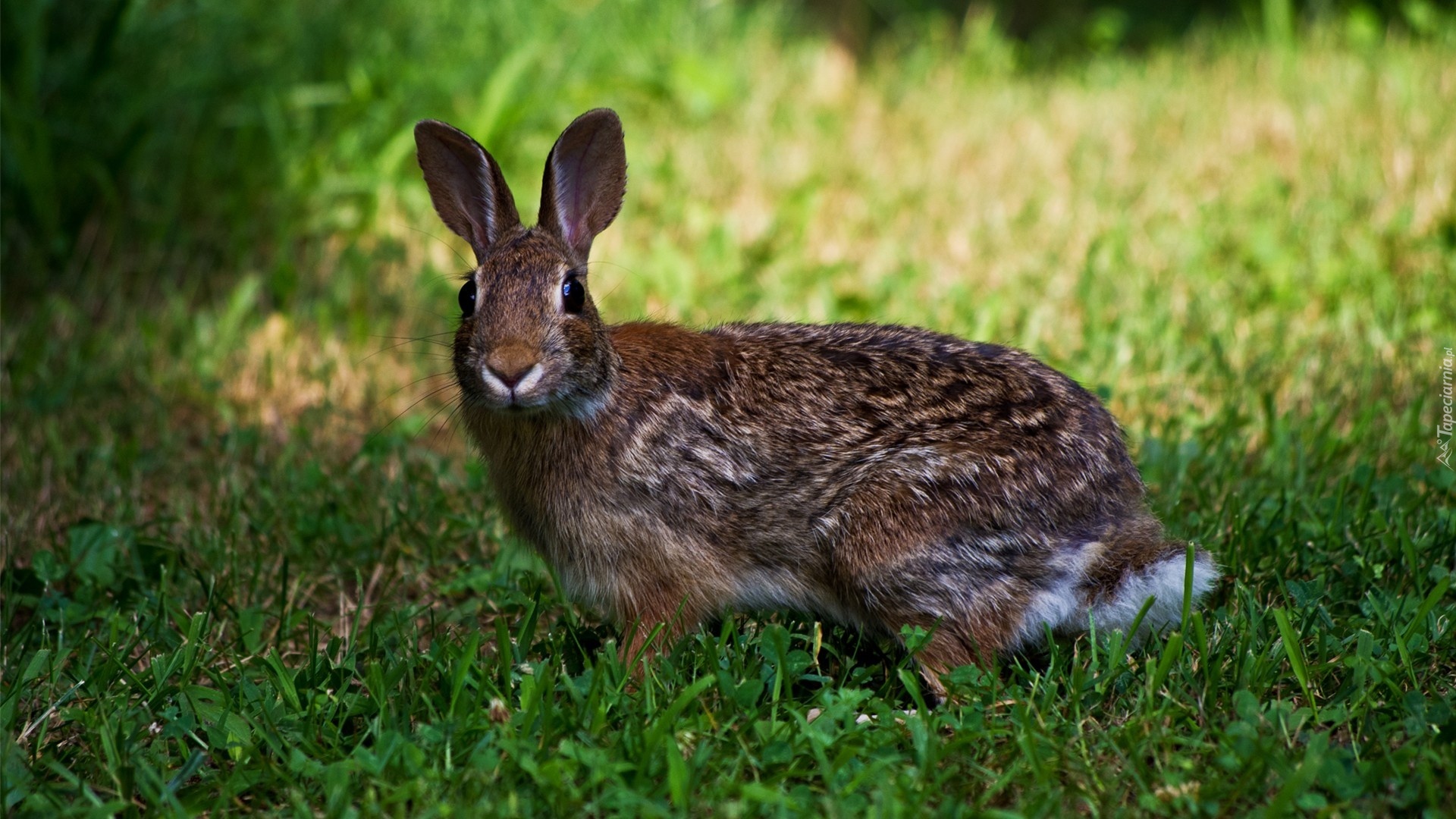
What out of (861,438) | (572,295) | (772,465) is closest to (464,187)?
(572,295)

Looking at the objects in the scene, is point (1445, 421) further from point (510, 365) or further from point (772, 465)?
point (510, 365)

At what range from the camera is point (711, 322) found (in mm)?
5258

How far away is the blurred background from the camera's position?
5.51 m

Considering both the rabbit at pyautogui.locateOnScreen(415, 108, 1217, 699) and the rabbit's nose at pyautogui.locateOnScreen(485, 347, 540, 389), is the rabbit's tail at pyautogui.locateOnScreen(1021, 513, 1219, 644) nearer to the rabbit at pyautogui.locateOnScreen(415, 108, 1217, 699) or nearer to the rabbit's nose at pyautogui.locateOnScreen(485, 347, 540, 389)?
the rabbit at pyautogui.locateOnScreen(415, 108, 1217, 699)

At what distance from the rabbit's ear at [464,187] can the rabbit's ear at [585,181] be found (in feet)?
0.40

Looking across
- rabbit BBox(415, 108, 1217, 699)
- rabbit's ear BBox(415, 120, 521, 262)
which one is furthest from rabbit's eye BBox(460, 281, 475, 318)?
rabbit's ear BBox(415, 120, 521, 262)

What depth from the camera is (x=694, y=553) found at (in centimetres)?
371

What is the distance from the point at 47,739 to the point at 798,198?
4818 millimetres

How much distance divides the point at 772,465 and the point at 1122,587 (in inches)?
37.6

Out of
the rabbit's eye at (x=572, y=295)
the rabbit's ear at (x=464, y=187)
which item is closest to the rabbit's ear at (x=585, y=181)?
the rabbit's ear at (x=464, y=187)

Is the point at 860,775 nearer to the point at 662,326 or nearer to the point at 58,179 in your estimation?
the point at 662,326

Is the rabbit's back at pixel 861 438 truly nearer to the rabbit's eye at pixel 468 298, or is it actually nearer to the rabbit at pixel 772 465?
the rabbit at pixel 772 465

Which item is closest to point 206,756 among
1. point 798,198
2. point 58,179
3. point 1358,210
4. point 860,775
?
point 860,775

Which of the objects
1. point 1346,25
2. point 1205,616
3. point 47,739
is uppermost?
point 1346,25
